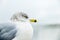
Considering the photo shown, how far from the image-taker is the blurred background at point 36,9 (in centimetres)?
85

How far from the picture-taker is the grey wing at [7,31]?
58 cm

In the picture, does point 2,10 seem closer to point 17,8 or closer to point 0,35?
point 17,8

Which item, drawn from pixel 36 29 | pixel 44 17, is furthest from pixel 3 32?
pixel 44 17

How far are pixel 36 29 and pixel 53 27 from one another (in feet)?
0.33

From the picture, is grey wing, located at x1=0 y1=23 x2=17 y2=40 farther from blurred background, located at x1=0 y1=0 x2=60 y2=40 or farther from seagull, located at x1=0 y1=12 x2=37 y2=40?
blurred background, located at x1=0 y1=0 x2=60 y2=40

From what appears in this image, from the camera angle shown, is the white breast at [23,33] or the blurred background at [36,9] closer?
the white breast at [23,33]

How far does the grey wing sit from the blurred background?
0.21m

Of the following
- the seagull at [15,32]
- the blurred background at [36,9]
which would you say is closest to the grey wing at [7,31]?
the seagull at [15,32]

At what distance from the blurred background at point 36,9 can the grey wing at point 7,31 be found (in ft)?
0.69

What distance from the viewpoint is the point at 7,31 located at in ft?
1.95

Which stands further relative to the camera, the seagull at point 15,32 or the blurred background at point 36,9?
the blurred background at point 36,9

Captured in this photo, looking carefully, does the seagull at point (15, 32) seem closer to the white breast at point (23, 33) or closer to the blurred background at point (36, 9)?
the white breast at point (23, 33)

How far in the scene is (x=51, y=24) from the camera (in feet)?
2.77

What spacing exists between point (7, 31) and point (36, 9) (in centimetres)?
37
